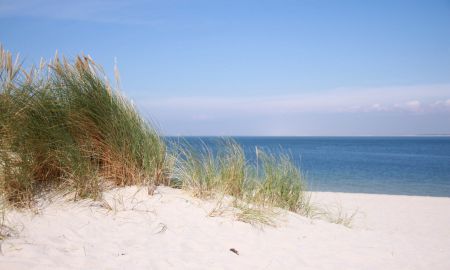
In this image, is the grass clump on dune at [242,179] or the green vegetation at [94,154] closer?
the green vegetation at [94,154]

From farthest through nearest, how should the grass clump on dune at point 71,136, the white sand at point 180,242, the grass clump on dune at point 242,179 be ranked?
the grass clump on dune at point 242,179, the grass clump on dune at point 71,136, the white sand at point 180,242

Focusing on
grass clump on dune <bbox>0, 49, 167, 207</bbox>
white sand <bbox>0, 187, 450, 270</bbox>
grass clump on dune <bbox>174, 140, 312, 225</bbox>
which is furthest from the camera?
grass clump on dune <bbox>174, 140, 312, 225</bbox>

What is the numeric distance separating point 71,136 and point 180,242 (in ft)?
6.68

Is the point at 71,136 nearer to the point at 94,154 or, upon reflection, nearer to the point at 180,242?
the point at 94,154

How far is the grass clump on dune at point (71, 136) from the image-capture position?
13.6 ft

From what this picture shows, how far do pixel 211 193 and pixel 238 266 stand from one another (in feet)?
5.34

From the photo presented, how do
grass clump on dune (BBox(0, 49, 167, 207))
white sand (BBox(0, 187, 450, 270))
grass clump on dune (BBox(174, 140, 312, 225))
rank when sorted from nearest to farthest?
white sand (BBox(0, 187, 450, 270)) < grass clump on dune (BBox(0, 49, 167, 207)) < grass clump on dune (BBox(174, 140, 312, 225))

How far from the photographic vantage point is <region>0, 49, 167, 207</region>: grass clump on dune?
13.6 ft

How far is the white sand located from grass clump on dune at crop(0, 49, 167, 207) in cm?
31

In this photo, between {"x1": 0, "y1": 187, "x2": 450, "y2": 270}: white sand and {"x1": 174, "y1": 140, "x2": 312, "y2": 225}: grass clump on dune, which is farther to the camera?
{"x1": 174, "y1": 140, "x2": 312, "y2": 225}: grass clump on dune

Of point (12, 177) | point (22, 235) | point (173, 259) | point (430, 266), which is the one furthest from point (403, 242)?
point (12, 177)

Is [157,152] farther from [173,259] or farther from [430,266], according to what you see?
[430,266]

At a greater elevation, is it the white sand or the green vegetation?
the green vegetation

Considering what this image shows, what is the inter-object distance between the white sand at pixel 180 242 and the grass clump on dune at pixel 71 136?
31 centimetres
